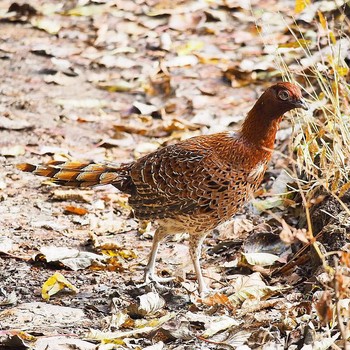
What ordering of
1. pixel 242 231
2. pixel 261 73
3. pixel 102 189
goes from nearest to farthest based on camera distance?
1. pixel 242 231
2. pixel 102 189
3. pixel 261 73

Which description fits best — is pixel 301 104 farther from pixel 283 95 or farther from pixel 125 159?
pixel 125 159

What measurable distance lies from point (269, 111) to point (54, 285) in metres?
1.68

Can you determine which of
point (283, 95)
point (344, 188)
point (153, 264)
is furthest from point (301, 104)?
point (153, 264)

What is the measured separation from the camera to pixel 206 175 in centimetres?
512

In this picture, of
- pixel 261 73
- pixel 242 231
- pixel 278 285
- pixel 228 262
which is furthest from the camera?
pixel 261 73

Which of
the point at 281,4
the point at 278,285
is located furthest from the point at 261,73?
the point at 278,285

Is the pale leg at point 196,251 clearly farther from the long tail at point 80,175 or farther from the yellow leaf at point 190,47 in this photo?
the yellow leaf at point 190,47

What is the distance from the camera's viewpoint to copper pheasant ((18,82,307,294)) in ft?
16.7

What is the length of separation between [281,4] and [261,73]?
193 centimetres

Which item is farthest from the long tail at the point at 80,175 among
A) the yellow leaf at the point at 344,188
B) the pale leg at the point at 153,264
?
the yellow leaf at the point at 344,188

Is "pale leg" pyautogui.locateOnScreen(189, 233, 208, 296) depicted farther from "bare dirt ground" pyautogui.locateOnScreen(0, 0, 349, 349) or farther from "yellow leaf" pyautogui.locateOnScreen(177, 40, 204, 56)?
"yellow leaf" pyautogui.locateOnScreen(177, 40, 204, 56)

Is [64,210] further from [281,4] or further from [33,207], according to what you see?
[281,4]

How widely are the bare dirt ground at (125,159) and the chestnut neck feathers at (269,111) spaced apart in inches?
30.4

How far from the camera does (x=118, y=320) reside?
4.67m
